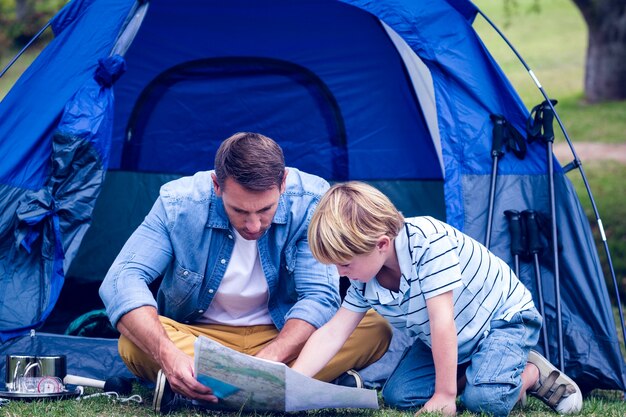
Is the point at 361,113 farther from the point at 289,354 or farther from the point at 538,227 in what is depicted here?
the point at 289,354

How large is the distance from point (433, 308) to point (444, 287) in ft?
0.23

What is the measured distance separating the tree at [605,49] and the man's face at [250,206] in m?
5.42

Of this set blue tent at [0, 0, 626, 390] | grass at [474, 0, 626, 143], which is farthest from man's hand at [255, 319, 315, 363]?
grass at [474, 0, 626, 143]

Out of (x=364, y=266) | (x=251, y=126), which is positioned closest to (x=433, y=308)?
(x=364, y=266)

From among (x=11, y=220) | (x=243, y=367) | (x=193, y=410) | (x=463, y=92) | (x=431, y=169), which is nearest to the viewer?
(x=243, y=367)

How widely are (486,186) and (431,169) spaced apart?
38.1 inches

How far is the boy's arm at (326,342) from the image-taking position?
276cm

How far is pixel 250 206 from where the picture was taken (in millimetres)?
2781

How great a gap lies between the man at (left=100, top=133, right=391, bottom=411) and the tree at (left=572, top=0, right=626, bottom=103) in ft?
17.2

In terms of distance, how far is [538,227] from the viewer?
3566mm

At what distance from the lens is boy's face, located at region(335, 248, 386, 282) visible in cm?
260

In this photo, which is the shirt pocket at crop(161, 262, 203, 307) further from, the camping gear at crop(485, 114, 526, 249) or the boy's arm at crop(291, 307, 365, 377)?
the camping gear at crop(485, 114, 526, 249)

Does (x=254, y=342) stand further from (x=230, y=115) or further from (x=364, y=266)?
(x=230, y=115)

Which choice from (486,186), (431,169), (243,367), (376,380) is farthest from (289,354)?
(431,169)
